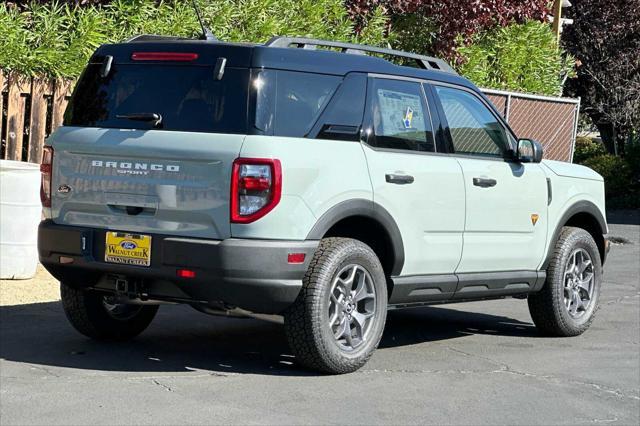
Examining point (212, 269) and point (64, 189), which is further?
point (64, 189)

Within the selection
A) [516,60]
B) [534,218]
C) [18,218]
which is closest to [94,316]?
[18,218]

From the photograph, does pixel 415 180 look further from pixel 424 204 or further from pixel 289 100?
pixel 289 100

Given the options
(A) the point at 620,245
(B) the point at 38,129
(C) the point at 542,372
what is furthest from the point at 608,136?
(C) the point at 542,372

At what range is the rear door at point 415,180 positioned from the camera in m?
7.78

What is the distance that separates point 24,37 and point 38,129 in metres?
0.91

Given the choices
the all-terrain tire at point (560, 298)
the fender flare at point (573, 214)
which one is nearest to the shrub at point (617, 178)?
the fender flare at point (573, 214)

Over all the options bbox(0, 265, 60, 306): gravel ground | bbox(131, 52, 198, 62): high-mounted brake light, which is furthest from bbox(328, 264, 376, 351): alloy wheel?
bbox(0, 265, 60, 306): gravel ground

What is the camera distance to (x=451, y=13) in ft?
54.1

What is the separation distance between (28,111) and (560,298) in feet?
19.5

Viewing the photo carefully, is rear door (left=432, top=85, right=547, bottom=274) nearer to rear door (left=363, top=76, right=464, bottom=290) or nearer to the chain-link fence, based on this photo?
rear door (left=363, top=76, right=464, bottom=290)

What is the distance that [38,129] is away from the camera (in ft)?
40.4

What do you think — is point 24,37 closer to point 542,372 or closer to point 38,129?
point 38,129

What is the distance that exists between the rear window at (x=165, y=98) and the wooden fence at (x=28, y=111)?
4.42 m

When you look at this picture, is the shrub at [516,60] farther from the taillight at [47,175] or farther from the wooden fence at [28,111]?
the taillight at [47,175]
